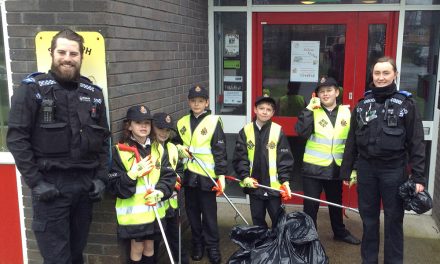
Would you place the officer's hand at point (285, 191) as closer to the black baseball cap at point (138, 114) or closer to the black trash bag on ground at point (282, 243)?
the black trash bag on ground at point (282, 243)

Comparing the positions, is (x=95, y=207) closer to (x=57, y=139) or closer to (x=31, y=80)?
(x=57, y=139)

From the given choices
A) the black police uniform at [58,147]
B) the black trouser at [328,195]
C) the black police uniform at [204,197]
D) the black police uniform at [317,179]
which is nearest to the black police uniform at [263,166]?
the black police uniform at [204,197]

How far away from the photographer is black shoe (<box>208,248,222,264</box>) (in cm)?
412

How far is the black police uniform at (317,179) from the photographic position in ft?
13.9

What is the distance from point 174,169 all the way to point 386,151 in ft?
5.48

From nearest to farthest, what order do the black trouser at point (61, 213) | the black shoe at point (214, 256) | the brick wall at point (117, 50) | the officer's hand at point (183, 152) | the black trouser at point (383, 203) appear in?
the black trouser at point (61, 213) → the brick wall at point (117, 50) → the black trouser at point (383, 203) → the officer's hand at point (183, 152) → the black shoe at point (214, 256)

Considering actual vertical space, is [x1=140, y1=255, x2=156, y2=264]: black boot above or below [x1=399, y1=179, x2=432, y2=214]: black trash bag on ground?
below

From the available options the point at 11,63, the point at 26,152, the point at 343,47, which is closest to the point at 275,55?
the point at 343,47

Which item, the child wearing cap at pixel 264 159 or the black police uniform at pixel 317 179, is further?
the black police uniform at pixel 317 179

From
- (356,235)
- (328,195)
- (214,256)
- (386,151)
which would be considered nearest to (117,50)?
(214,256)

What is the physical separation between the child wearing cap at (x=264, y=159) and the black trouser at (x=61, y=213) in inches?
60.4

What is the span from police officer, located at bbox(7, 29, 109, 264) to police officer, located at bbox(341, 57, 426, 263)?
2047 millimetres

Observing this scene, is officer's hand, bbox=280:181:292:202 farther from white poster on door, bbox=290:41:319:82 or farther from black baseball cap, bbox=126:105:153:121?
white poster on door, bbox=290:41:319:82

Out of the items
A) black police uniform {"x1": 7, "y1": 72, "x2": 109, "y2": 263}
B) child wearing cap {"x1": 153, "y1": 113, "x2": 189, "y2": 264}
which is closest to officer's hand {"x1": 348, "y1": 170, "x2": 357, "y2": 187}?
child wearing cap {"x1": 153, "y1": 113, "x2": 189, "y2": 264}
